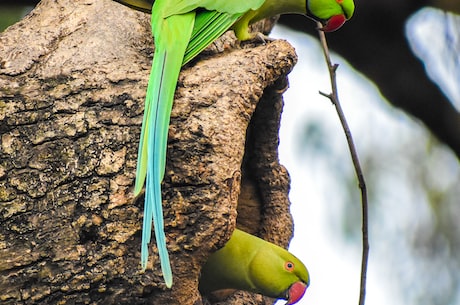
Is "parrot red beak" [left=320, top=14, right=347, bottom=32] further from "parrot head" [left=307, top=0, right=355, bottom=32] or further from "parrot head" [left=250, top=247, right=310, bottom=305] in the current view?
"parrot head" [left=250, top=247, right=310, bottom=305]

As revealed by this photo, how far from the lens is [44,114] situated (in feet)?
7.70

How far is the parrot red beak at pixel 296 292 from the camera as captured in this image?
9.25ft

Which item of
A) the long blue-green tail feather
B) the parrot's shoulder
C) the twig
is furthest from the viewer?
the parrot's shoulder

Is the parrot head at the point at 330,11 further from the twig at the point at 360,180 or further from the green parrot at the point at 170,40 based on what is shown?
the twig at the point at 360,180

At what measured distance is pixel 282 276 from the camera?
2812 mm

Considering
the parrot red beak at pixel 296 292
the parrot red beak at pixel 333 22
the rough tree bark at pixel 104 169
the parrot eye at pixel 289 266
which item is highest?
the parrot red beak at pixel 333 22

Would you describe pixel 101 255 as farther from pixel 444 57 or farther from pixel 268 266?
pixel 444 57

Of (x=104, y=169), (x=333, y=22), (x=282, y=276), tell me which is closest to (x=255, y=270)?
(x=282, y=276)

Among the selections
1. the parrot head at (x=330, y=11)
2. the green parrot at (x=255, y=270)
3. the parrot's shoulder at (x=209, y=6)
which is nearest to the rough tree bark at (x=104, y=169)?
the parrot's shoulder at (x=209, y=6)

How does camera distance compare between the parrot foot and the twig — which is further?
the parrot foot

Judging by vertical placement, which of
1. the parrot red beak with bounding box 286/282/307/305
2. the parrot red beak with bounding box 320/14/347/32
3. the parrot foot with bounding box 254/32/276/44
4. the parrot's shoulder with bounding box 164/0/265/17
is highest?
the parrot red beak with bounding box 320/14/347/32

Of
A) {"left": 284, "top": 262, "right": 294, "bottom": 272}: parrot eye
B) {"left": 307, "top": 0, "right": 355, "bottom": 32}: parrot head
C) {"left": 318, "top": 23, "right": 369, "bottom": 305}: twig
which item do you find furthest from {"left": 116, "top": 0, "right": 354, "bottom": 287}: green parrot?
{"left": 284, "top": 262, "right": 294, "bottom": 272}: parrot eye

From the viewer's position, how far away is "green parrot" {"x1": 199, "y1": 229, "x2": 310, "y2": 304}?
2.77 metres

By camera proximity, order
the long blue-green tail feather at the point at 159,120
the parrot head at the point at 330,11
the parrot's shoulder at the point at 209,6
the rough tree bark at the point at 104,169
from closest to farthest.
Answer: the long blue-green tail feather at the point at 159,120, the rough tree bark at the point at 104,169, the parrot's shoulder at the point at 209,6, the parrot head at the point at 330,11
